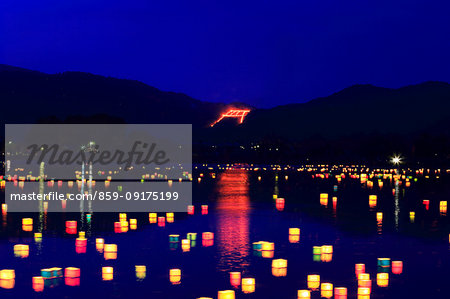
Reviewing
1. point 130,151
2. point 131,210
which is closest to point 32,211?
point 131,210

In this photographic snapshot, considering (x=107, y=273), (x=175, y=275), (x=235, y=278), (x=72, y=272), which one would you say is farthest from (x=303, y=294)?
(x=72, y=272)

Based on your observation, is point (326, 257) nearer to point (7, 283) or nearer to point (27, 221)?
point (7, 283)

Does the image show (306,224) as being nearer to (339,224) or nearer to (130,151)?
(339,224)

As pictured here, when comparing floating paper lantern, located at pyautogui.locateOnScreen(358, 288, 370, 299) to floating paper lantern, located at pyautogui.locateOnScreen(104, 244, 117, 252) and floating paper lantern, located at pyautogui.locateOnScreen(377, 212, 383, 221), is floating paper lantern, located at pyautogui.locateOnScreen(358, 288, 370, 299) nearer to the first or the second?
floating paper lantern, located at pyautogui.locateOnScreen(104, 244, 117, 252)

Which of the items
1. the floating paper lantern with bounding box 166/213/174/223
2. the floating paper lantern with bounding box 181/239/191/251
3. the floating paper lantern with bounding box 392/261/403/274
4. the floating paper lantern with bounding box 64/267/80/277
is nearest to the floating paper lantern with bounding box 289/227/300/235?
the floating paper lantern with bounding box 181/239/191/251

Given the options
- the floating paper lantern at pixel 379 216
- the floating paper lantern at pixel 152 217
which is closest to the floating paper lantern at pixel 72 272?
the floating paper lantern at pixel 152 217

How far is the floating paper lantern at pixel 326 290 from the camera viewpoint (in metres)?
14.5

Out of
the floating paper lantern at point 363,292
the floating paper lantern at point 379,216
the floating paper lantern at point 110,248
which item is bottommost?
the floating paper lantern at point 363,292

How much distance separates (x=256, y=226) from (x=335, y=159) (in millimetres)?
82774

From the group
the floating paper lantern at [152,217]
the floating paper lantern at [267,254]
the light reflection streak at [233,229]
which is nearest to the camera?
the light reflection streak at [233,229]

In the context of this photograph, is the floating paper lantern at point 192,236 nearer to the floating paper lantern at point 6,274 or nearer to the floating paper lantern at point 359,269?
the floating paper lantern at point 359,269

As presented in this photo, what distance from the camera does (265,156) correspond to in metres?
118

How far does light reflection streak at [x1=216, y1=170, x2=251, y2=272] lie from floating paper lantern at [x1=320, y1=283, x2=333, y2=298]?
2.91 metres

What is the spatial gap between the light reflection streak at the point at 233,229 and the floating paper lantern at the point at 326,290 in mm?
2912
